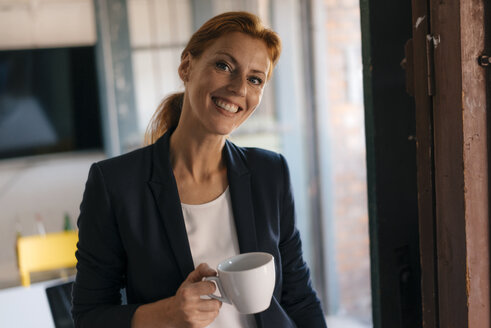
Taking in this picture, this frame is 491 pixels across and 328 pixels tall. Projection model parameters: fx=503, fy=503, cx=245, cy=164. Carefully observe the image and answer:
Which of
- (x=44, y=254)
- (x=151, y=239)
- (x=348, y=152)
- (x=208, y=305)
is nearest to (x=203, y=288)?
(x=208, y=305)

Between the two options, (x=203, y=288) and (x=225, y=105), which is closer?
(x=203, y=288)

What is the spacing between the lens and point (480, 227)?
0.68 metres

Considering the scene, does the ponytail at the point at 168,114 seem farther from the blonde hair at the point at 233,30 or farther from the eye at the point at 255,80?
the eye at the point at 255,80

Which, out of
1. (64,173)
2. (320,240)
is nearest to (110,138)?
(64,173)

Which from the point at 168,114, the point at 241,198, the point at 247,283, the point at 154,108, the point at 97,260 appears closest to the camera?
the point at 247,283

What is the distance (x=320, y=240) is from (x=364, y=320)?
63cm

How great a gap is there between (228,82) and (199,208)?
270mm

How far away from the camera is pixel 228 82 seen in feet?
3.33

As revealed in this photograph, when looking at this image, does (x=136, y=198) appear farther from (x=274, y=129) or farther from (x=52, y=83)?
(x=52, y=83)

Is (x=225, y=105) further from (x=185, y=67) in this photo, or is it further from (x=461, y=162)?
(x=461, y=162)

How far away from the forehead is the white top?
306mm

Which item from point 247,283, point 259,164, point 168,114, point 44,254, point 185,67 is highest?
point 185,67

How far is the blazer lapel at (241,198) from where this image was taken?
1.04 metres

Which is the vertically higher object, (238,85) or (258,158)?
(238,85)
